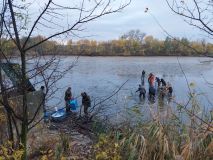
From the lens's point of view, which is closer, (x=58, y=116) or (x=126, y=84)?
(x=58, y=116)

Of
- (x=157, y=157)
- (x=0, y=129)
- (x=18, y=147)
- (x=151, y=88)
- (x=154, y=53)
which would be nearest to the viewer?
(x=18, y=147)

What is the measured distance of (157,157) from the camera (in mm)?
5223

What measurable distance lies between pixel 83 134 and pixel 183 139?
710 centimetres

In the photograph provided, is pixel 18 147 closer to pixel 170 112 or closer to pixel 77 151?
pixel 170 112

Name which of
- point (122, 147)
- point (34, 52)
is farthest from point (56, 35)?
point (122, 147)

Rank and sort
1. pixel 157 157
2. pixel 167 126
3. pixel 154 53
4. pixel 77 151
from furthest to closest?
pixel 154 53, pixel 77 151, pixel 167 126, pixel 157 157

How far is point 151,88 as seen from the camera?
85.1 feet

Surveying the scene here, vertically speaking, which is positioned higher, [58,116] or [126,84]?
[58,116]

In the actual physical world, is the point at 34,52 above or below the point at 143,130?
above

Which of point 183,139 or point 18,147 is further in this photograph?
point 183,139

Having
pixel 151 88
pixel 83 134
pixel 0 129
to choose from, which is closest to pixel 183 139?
pixel 0 129

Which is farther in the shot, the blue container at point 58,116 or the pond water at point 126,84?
the blue container at point 58,116

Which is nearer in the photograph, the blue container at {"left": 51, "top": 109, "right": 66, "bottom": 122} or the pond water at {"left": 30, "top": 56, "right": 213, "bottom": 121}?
the pond water at {"left": 30, "top": 56, "right": 213, "bottom": 121}

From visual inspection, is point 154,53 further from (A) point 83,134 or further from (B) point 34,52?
(B) point 34,52
